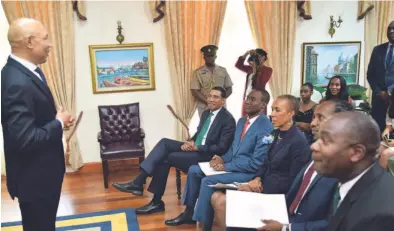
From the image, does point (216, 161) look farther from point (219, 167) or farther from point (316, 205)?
point (316, 205)

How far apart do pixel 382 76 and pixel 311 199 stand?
127 inches

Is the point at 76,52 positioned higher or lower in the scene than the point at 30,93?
higher

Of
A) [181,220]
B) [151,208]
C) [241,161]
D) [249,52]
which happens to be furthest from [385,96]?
[151,208]

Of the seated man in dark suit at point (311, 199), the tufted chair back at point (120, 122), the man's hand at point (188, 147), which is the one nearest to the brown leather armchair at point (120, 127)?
the tufted chair back at point (120, 122)

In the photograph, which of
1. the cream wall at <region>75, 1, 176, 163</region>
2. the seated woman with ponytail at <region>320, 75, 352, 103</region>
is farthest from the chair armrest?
the seated woman with ponytail at <region>320, 75, 352, 103</region>

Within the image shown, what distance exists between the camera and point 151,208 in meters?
3.87

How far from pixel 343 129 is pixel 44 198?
1.61 meters

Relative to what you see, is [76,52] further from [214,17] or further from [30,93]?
[30,93]

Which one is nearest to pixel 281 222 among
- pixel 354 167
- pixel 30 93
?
pixel 354 167

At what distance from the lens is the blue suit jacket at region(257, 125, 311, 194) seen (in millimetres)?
2564

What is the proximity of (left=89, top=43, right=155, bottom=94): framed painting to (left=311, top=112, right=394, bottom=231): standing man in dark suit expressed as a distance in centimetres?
411

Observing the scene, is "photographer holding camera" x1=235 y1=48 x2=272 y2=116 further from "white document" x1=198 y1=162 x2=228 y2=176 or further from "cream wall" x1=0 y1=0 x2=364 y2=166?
"white document" x1=198 y1=162 x2=228 y2=176

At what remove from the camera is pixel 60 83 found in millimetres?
5051

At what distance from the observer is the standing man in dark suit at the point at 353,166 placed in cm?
126
